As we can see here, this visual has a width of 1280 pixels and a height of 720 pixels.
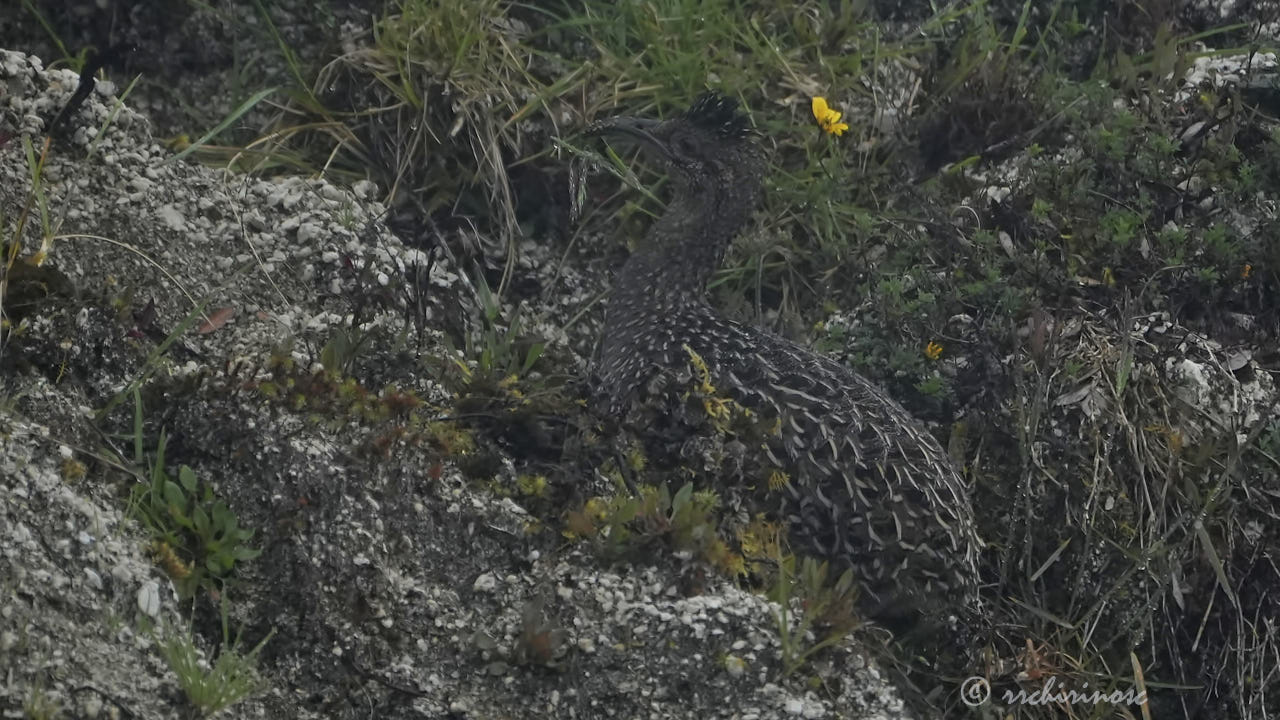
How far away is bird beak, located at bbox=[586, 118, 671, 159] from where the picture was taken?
6.22 metres

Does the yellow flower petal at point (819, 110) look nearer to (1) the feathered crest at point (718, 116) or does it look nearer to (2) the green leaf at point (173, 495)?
(1) the feathered crest at point (718, 116)

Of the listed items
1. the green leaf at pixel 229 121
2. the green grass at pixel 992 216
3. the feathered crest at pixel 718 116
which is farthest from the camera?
the feathered crest at pixel 718 116

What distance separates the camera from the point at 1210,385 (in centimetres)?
581

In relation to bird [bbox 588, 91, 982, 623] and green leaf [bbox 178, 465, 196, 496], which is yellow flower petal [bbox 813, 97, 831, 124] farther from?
green leaf [bbox 178, 465, 196, 496]

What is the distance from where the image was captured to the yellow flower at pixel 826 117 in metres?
6.69

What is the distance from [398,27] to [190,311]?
1828 mm

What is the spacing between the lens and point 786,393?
5363 mm

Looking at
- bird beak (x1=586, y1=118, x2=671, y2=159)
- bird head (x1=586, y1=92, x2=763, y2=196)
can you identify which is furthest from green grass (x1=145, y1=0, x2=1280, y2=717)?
bird head (x1=586, y1=92, x2=763, y2=196)

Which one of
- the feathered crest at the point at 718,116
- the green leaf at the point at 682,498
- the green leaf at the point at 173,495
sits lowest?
the green leaf at the point at 682,498

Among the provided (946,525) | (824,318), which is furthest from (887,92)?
(946,525)

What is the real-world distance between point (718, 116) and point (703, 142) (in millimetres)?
125

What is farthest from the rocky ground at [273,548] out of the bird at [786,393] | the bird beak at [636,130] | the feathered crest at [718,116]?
the feathered crest at [718,116]

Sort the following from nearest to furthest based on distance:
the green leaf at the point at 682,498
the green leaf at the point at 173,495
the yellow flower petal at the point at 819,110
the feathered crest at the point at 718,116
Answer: the green leaf at the point at 173,495 → the green leaf at the point at 682,498 → the feathered crest at the point at 718,116 → the yellow flower petal at the point at 819,110

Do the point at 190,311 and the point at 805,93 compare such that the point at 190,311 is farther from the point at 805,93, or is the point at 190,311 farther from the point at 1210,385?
the point at 1210,385
